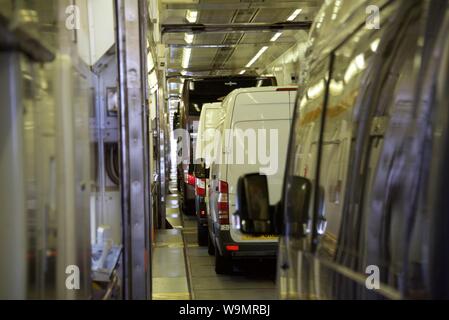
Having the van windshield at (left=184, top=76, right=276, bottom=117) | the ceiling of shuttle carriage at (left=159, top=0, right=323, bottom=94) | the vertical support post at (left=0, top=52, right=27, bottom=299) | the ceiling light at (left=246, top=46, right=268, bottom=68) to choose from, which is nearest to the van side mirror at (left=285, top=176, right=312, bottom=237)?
the vertical support post at (left=0, top=52, right=27, bottom=299)

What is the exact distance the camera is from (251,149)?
24.5 feet

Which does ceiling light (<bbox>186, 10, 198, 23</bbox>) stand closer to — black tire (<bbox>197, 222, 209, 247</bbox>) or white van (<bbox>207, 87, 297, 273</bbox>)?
black tire (<bbox>197, 222, 209, 247</bbox>)

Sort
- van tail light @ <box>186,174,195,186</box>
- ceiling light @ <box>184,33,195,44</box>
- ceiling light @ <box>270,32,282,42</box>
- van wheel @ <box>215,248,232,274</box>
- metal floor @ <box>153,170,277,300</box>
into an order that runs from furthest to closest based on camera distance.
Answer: ceiling light @ <box>184,33,195,44</box> → ceiling light @ <box>270,32,282,42</box> → van tail light @ <box>186,174,195,186</box> → van wheel @ <box>215,248,232,274</box> → metal floor @ <box>153,170,277,300</box>

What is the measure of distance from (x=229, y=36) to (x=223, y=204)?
7.64 meters

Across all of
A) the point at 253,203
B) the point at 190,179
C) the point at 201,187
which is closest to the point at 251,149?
the point at 201,187

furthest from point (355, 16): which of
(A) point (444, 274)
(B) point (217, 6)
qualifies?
(B) point (217, 6)

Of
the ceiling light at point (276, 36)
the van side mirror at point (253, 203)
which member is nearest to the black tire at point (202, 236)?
the ceiling light at point (276, 36)

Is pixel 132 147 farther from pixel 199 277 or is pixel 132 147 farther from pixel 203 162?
pixel 203 162

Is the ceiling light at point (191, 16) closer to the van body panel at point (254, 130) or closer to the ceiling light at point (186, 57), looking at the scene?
the ceiling light at point (186, 57)

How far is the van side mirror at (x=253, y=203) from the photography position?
314 centimetres

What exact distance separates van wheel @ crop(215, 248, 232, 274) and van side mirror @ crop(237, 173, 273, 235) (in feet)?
16.3

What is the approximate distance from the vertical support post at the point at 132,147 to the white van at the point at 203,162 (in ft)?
20.5

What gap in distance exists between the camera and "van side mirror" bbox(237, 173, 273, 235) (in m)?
3.14
